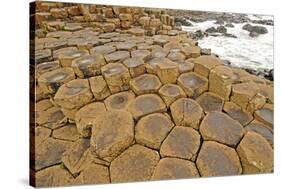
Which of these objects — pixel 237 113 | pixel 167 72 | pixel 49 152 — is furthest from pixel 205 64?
pixel 49 152

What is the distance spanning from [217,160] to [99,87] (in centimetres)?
81

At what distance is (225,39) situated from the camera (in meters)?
2.48

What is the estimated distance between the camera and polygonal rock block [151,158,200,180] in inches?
86.4

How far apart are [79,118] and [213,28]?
39.5 inches

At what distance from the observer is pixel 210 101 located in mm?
2361

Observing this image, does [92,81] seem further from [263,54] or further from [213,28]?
[263,54]

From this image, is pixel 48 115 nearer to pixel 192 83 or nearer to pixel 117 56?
pixel 117 56

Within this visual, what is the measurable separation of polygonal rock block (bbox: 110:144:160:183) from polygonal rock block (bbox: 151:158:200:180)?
33mm

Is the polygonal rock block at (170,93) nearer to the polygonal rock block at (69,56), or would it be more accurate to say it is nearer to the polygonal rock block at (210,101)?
the polygonal rock block at (210,101)

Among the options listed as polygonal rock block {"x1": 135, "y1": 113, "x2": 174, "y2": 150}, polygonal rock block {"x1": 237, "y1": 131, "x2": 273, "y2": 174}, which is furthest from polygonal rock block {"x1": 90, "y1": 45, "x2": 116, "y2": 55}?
polygonal rock block {"x1": 237, "y1": 131, "x2": 273, "y2": 174}

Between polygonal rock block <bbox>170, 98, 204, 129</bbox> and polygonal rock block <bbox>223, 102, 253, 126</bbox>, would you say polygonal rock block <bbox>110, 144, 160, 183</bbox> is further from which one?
polygonal rock block <bbox>223, 102, 253, 126</bbox>

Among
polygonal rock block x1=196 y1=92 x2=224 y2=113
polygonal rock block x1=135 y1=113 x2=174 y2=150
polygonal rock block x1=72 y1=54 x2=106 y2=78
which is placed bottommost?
polygonal rock block x1=135 y1=113 x2=174 y2=150

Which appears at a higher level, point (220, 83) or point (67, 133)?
point (220, 83)

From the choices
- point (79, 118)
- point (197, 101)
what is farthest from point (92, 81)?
point (197, 101)
